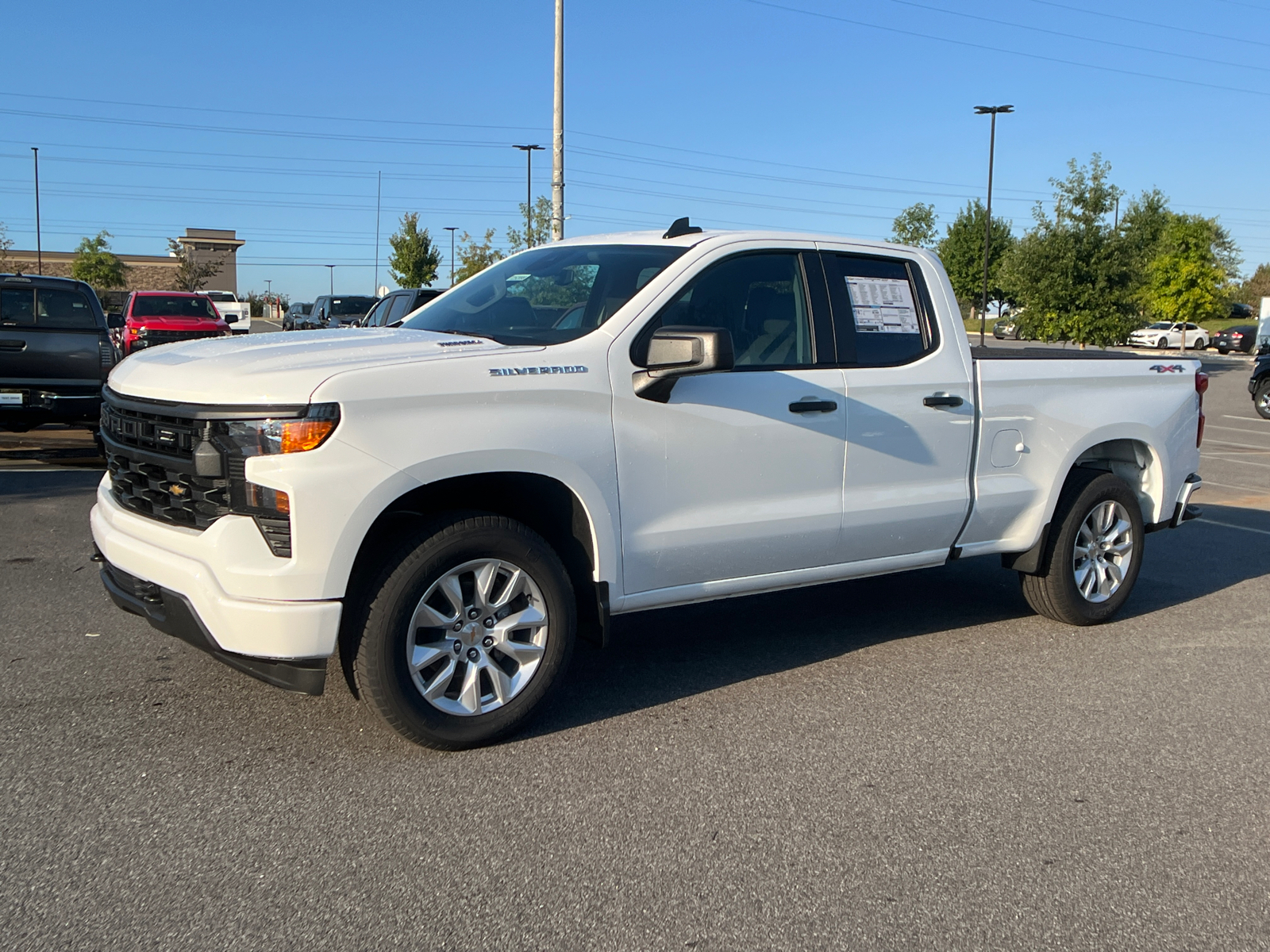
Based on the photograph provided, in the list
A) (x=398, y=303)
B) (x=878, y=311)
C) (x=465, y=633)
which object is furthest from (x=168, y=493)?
(x=398, y=303)

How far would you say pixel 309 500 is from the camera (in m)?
3.73

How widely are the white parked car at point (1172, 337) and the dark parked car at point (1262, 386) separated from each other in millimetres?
40206

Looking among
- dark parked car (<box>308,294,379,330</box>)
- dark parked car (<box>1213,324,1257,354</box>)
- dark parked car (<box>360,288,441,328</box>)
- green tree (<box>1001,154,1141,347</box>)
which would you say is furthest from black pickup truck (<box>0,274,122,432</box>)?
dark parked car (<box>1213,324,1257,354</box>)

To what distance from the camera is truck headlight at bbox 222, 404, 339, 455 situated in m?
3.73

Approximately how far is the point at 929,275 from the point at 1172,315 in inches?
2694

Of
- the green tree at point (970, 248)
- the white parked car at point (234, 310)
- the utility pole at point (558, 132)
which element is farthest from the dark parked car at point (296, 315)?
the green tree at point (970, 248)

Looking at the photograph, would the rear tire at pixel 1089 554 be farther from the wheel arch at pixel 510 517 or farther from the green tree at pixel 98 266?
the green tree at pixel 98 266

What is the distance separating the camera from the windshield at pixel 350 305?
29.9 m

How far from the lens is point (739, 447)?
4.69m

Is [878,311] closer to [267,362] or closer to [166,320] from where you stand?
[267,362]

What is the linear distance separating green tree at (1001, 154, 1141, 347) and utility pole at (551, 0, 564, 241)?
729 inches

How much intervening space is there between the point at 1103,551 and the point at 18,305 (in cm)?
1040

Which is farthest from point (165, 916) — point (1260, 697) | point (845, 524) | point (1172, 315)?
point (1172, 315)

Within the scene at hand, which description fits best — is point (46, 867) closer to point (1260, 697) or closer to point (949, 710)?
point (949, 710)
